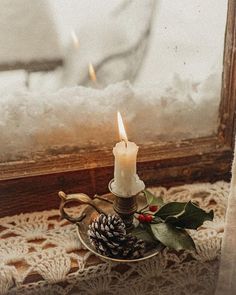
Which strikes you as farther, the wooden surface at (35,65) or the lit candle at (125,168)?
the wooden surface at (35,65)

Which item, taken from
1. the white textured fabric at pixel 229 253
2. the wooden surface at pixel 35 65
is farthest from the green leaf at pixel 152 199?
the wooden surface at pixel 35 65

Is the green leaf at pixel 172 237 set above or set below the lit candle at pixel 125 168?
below

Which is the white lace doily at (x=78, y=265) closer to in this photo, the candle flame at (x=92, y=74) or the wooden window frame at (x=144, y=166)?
the wooden window frame at (x=144, y=166)

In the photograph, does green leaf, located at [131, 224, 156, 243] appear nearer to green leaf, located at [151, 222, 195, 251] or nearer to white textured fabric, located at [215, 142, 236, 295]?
green leaf, located at [151, 222, 195, 251]

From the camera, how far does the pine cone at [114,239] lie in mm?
787

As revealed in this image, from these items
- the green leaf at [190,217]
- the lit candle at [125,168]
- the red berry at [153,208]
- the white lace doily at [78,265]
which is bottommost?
the white lace doily at [78,265]

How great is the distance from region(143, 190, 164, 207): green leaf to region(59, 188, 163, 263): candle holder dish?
0.02 m

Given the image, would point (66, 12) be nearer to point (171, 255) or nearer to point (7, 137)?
point (7, 137)

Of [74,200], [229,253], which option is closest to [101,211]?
[74,200]

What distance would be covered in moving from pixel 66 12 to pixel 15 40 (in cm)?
9

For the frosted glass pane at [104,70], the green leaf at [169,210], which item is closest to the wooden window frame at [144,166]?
the frosted glass pane at [104,70]

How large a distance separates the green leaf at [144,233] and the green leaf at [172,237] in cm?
1

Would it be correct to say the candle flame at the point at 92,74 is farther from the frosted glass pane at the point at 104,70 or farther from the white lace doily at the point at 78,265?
the white lace doily at the point at 78,265

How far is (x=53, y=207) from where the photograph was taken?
93 cm
